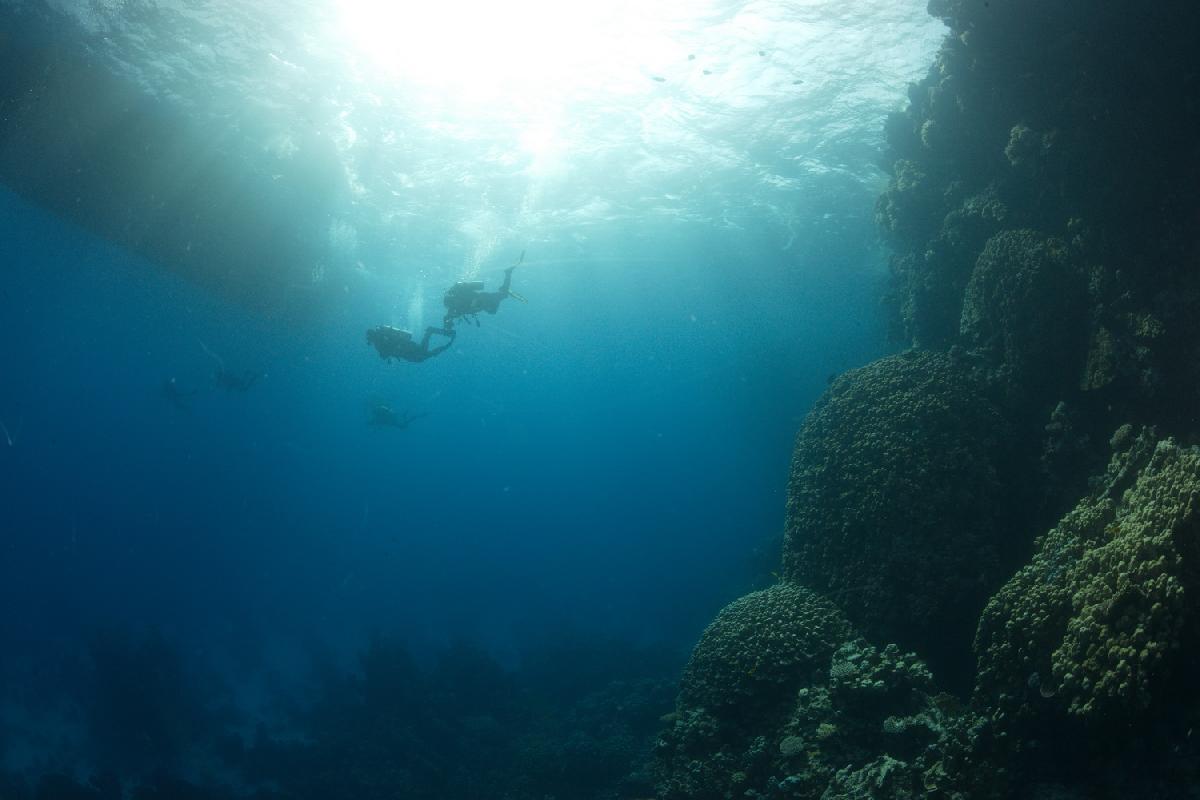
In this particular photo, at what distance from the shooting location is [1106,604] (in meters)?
5.78

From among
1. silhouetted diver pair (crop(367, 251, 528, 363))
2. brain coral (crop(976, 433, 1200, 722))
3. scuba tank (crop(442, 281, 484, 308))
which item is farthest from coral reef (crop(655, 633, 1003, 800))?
scuba tank (crop(442, 281, 484, 308))

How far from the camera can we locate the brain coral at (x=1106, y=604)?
211 inches

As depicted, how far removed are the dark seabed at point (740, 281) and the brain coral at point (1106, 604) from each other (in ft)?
0.13

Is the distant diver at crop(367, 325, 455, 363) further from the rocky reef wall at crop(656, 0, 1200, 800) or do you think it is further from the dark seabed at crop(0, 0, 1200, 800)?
the rocky reef wall at crop(656, 0, 1200, 800)

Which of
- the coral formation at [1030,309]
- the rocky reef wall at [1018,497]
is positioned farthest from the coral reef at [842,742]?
the coral formation at [1030,309]

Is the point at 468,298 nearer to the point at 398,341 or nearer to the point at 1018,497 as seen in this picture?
the point at 398,341

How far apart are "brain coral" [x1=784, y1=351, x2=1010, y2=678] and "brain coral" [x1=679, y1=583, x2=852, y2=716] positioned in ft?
1.66

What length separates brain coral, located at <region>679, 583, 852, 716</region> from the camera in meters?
9.15

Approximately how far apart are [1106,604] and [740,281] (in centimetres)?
4062

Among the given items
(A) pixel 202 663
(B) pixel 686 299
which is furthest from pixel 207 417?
(B) pixel 686 299

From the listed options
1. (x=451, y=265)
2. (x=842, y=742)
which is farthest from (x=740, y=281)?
(x=842, y=742)

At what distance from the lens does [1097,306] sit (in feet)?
30.4

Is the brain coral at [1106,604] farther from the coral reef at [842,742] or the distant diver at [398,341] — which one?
the distant diver at [398,341]

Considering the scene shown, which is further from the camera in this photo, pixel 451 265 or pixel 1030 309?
pixel 451 265
